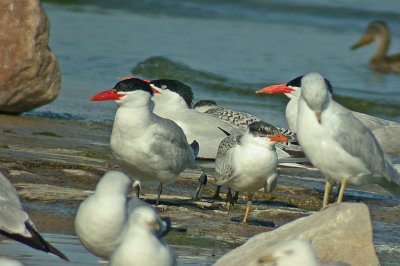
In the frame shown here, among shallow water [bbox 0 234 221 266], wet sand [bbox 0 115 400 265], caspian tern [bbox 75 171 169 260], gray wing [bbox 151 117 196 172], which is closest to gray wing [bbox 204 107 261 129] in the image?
wet sand [bbox 0 115 400 265]

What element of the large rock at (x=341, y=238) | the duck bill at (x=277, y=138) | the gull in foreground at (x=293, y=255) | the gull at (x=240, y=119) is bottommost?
the gull at (x=240, y=119)

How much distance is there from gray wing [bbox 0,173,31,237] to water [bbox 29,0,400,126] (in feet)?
23.0

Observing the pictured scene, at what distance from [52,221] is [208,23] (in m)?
20.3

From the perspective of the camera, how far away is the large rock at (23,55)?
12.8 m

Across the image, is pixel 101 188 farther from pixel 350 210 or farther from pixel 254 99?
pixel 254 99

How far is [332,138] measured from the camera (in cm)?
777

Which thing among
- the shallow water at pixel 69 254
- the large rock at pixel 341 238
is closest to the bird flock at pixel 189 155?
the shallow water at pixel 69 254

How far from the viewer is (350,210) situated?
266 inches

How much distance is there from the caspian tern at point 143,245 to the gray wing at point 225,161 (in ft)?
10.9

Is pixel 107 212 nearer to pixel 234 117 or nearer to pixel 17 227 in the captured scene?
pixel 17 227

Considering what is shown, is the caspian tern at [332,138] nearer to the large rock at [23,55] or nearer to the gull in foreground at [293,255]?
the gull in foreground at [293,255]

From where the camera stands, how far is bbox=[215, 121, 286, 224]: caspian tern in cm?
920

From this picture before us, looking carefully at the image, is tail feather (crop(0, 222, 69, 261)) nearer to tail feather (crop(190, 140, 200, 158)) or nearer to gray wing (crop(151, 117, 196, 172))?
gray wing (crop(151, 117, 196, 172))

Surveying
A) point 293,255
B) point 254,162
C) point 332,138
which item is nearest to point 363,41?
point 254,162
